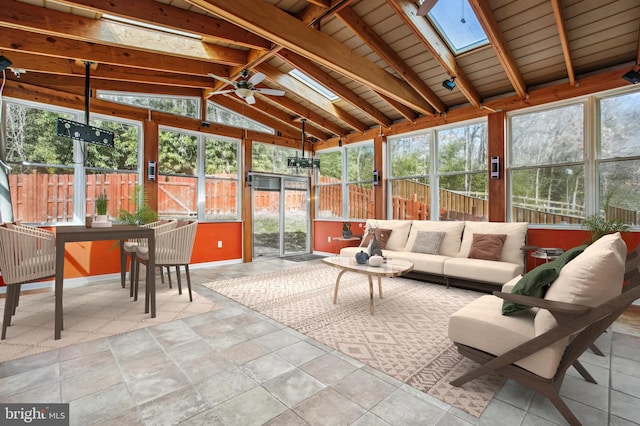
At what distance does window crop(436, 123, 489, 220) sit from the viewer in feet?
16.9

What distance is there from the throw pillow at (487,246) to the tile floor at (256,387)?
1.66 m

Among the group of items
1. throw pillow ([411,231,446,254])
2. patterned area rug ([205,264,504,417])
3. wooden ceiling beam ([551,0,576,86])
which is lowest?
patterned area rug ([205,264,504,417])

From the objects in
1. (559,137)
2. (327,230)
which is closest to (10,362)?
(327,230)

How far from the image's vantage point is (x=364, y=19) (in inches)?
143

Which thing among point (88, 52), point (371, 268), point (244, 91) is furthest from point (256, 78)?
point (371, 268)

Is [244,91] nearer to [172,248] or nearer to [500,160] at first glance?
[172,248]

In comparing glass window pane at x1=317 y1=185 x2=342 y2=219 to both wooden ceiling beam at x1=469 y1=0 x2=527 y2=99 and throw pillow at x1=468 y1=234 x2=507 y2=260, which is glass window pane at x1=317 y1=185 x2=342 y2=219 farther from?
wooden ceiling beam at x1=469 y1=0 x2=527 y2=99

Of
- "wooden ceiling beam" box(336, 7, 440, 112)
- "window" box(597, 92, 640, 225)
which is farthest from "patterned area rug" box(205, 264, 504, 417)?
"wooden ceiling beam" box(336, 7, 440, 112)

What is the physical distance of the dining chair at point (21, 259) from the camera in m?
2.52

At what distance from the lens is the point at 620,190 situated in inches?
153

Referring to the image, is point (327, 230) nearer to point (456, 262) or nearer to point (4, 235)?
point (456, 262)

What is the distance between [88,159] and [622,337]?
7024 mm

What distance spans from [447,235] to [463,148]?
1.70 meters

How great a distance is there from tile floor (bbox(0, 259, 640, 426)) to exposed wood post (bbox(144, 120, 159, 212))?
10.8 ft
